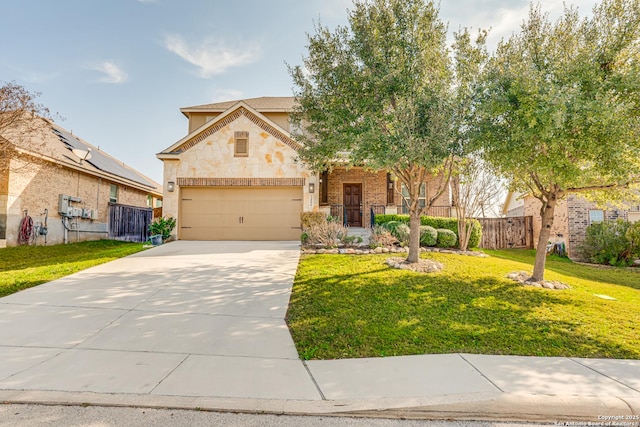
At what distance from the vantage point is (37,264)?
931 cm

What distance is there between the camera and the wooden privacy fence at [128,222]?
1778 cm

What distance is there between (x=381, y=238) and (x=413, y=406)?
9.15m

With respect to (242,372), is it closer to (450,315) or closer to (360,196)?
(450,315)

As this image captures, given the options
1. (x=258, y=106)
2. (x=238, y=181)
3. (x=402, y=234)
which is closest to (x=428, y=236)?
(x=402, y=234)

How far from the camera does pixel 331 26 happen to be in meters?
8.98

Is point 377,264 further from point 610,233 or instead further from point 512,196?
point 512,196

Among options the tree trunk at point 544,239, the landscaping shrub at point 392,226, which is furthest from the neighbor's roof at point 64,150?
the tree trunk at point 544,239

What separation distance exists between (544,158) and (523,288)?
115 inches

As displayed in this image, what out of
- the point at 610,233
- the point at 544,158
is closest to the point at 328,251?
the point at 544,158

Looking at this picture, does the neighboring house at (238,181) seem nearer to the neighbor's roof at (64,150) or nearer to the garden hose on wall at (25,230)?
the neighbor's roof at (64,150)

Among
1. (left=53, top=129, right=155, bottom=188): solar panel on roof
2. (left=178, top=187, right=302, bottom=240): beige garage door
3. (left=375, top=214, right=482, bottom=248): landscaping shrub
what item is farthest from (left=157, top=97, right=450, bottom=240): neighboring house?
(left=53, top=129, right=155, bottom=188): solar panel on roof

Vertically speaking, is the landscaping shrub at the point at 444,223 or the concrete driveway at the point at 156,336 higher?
the landscaping shrub at the point at 444,223

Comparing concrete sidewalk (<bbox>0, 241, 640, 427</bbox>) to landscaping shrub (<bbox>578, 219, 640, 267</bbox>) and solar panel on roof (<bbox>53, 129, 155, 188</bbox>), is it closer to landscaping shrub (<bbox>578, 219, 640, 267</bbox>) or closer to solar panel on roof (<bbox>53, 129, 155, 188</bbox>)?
landscaping shrub (<bbox>578, 219, 640, 267</bbox>)

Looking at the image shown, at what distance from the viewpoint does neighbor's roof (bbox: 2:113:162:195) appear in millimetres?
11791
